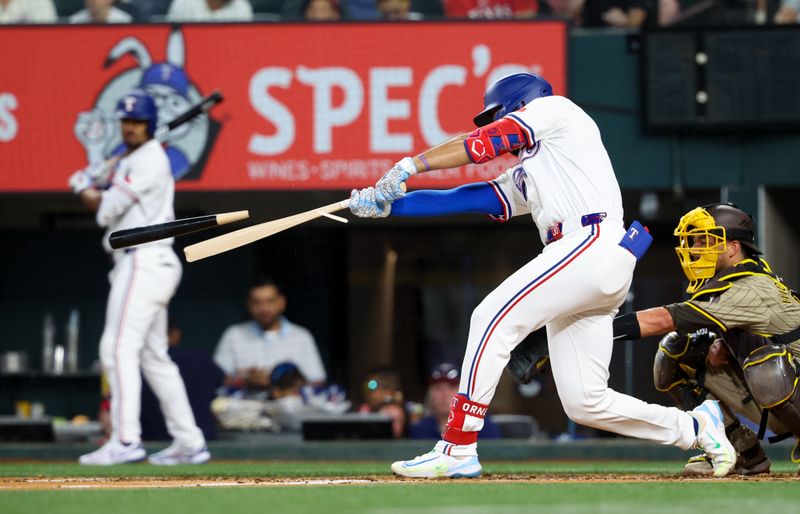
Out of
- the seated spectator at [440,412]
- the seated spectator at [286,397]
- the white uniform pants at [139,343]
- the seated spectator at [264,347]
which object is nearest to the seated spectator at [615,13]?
the seated spectator at [440,412]

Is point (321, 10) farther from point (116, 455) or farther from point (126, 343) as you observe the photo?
point (116, 455)

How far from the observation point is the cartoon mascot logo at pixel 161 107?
32.2ft

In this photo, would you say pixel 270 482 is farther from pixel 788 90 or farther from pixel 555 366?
pixel 788 90

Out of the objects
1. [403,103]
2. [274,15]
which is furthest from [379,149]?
[274,15]

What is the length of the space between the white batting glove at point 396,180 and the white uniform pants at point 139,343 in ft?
9.15

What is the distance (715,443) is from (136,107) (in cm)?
406

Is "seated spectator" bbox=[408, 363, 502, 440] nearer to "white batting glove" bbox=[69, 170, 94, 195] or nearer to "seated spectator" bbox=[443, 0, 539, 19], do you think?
"seated spectator" bbox=[443, 0, 539, 19]

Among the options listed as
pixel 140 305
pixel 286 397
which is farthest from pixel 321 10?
pixel 140 305

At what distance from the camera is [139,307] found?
7855 mm

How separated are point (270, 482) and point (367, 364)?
5.17 m

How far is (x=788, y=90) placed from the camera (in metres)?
9.45

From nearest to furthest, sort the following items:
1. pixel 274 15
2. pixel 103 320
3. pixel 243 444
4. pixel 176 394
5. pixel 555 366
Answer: pixel 555 366
pixel 176 394
pixel 243 444
pixel 274 15
pixel 103 320

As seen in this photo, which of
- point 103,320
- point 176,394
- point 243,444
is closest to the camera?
point 176,394

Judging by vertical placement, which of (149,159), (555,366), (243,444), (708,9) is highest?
(708,9)
